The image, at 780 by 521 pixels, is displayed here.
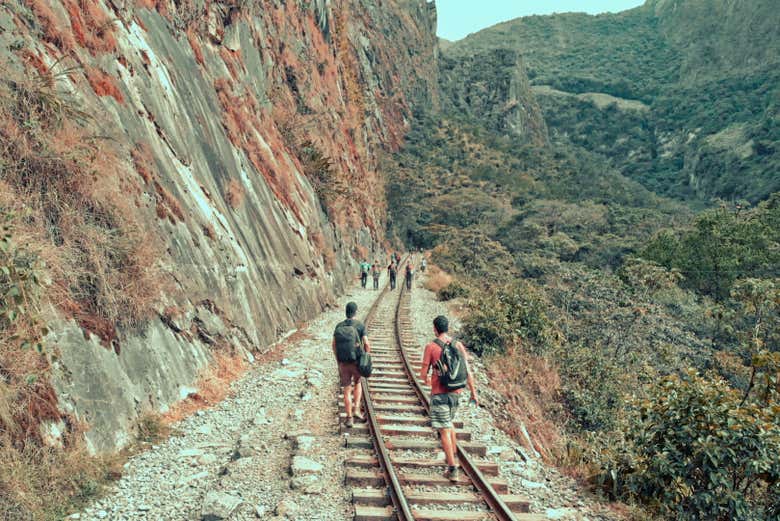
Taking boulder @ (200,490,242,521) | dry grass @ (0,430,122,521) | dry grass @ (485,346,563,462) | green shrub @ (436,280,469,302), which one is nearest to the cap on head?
boulder @ (200,490,242,521)

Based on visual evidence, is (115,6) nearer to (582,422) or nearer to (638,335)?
(582,422)

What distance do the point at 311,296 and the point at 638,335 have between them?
12.3 meters

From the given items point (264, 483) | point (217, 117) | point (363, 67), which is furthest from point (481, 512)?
point (363, 67)

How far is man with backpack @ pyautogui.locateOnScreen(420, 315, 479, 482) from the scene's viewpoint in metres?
5.81

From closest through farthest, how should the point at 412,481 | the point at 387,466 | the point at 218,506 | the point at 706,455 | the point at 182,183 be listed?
the point at 218,506 < the point at 706,455 < the point at 412,481 < the point at 387,466 < the point at 182,183

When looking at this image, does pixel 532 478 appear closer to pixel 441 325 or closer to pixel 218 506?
pixel 441 325

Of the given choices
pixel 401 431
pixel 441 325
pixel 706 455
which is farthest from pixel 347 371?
pixel 706 455

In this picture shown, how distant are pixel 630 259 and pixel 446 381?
25825 mm

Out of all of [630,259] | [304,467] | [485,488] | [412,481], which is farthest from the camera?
[630,259]

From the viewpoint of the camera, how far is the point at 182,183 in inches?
422

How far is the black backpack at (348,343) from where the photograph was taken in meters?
7.38

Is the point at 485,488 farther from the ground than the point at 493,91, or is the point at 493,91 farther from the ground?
the point at 493,91

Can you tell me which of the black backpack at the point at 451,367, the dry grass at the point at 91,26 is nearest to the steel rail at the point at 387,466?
the black backpack at the point at 451,367

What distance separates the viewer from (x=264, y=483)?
5699 millimetres
